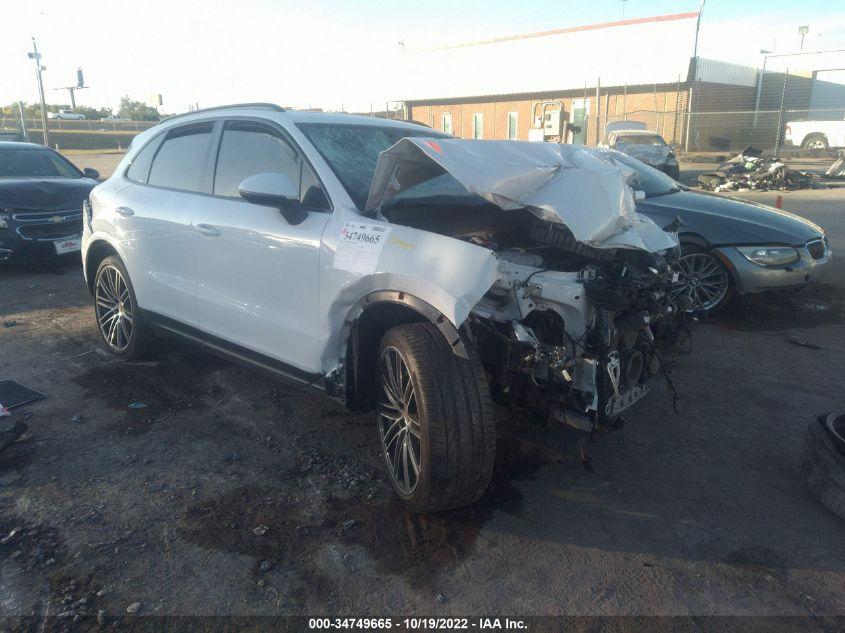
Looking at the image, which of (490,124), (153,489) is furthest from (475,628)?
(490,124)

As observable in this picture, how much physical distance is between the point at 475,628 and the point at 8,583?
1.97 m

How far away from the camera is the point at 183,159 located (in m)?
4.66

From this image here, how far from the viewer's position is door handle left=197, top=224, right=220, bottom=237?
162 inches

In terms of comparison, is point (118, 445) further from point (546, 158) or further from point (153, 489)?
point (546, 158)

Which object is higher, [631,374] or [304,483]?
[631,374]

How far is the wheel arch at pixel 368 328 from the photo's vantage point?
3135 millimetres

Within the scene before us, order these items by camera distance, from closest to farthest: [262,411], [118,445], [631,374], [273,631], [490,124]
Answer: [273,631] → [631,374] → [118,445] → [262,411] → [490,124]

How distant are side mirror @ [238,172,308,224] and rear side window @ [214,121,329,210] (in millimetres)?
108

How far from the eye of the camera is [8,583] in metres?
2.74

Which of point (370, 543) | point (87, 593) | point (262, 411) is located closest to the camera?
point (87, 593)

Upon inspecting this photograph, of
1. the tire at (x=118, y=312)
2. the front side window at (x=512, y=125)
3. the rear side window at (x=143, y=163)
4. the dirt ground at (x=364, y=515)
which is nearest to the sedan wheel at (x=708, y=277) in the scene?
the dirt ground at (x=364, y=515)

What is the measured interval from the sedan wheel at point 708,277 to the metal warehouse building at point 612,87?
62.5ft

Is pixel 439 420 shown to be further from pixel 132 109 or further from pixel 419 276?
pixel 132 109

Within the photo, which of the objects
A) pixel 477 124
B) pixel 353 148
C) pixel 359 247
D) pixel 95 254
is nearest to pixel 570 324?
pixel 359 247
